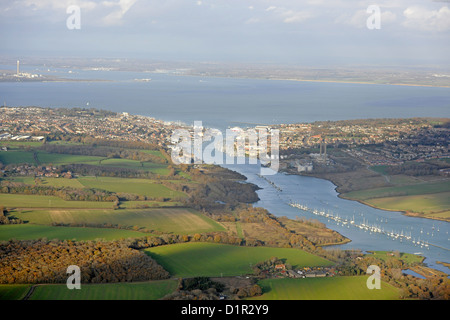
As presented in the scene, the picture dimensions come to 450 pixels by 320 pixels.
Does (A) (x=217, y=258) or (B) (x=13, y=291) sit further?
(A) (x=217, y=258)

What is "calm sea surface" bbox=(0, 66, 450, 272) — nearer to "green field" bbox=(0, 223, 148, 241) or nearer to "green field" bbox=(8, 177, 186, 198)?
"green field" bbox=(8, 177, 186, 198)

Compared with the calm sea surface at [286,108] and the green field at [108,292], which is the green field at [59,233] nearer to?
the green field at [108,292]

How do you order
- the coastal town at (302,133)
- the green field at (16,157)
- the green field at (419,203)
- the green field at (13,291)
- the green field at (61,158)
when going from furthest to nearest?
the coastal town at (302,133) < the green field at (61,158) < the green field at (16,157) < the green field at (419,203) < the green field at (13,291)

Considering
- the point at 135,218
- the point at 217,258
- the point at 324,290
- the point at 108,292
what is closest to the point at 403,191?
the point at 135,218

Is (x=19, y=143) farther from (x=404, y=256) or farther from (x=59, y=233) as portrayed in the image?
(x=404, y=256)

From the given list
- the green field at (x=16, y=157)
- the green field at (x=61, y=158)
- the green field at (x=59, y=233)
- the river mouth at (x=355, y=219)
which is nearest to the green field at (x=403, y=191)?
the river mouth at (x=355, y=219)

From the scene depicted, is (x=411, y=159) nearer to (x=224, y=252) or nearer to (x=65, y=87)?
(x=224, y=252)

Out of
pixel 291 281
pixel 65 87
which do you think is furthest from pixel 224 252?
pixel 65 87
